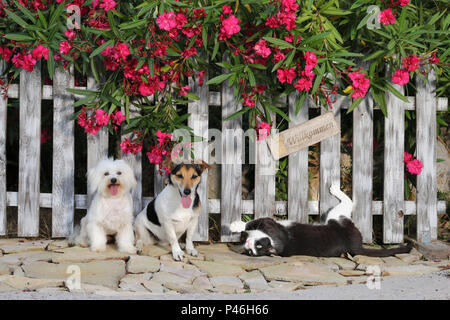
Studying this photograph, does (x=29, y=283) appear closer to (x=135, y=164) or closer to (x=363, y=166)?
(x=135, y=164)

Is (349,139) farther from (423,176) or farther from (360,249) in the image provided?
Result: (360,249)

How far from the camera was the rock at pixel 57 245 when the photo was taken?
210 inches

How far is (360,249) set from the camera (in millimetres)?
5273

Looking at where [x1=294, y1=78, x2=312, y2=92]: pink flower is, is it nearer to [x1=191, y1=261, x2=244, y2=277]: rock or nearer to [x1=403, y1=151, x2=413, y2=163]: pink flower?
[x1=403, y1=151, x2=413, y2=163]: pink flower

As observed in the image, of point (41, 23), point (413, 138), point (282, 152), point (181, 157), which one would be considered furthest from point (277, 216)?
point (41, 23)

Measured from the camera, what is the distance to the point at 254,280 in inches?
177

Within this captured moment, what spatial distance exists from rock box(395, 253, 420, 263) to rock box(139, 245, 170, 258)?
202cm

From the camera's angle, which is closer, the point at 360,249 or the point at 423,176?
the point at 360,249

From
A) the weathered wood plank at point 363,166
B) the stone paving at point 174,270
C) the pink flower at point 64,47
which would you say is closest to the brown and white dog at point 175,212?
the stone paving at point 174,270

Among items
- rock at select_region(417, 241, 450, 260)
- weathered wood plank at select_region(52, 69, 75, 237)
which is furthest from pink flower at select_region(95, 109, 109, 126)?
rock at select_region(417, 241, 450, 260)

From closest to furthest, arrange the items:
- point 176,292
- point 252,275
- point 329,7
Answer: point 176,292, point 252,275, point 329,7

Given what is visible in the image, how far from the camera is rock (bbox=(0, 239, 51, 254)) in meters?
5.28

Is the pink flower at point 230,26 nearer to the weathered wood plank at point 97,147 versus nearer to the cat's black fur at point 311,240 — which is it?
the weathered wood plank at point 97,147

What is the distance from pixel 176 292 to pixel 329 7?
2.66 m
